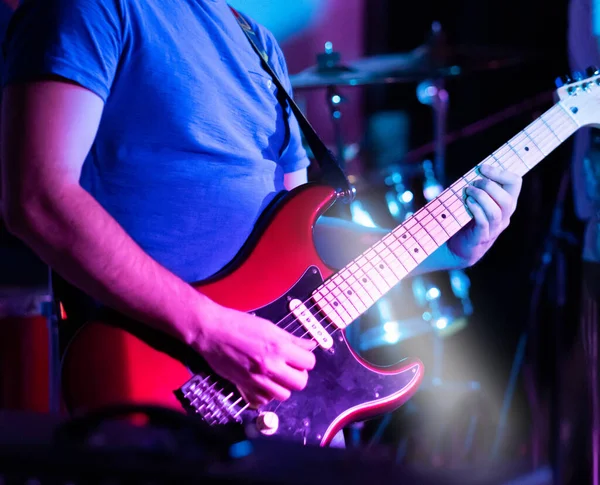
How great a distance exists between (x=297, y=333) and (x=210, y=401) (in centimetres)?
21

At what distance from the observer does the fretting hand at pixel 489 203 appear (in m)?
1.38

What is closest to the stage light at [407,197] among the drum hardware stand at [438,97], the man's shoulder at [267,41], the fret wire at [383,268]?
the drum hardware stand at [438,97]

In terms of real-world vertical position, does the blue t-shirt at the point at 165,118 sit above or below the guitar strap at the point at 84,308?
above

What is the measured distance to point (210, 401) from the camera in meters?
1.11

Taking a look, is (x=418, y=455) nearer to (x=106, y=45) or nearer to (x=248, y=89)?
(x=248, y=89)

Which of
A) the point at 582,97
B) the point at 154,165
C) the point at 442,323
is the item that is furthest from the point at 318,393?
the point at 442,323

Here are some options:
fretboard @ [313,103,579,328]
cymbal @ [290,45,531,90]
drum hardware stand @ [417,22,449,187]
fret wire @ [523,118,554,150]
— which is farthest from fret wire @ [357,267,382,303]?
drum hardware stand @ [417,22,449,187]

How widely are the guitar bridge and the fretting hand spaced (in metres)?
0.66

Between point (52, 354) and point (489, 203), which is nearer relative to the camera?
point (489, 203)

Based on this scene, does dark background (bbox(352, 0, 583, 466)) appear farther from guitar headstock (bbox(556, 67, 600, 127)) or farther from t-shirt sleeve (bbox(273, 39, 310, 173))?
t-shirt sleeve (bbox(273, 39, 310, 173))

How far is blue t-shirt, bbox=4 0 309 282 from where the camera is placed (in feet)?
3.44

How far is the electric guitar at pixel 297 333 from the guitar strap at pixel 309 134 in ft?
0.52

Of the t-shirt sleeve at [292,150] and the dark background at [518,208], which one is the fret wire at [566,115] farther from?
the dark background at [518,208]

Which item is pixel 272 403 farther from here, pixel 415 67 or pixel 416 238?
pixel 415 67
